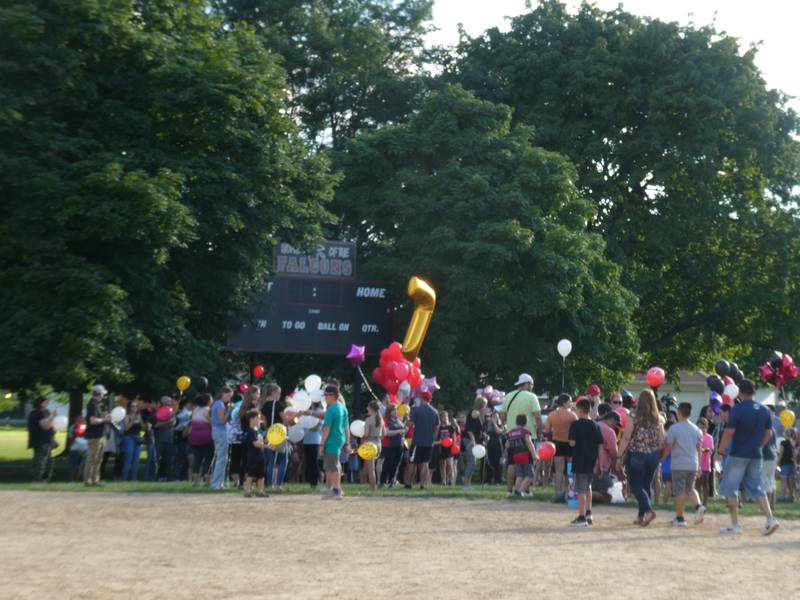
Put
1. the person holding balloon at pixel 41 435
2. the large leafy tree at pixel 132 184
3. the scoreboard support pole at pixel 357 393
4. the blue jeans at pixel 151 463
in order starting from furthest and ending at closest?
the scoreboard support pole at pixel 357 393, the blue jeans at pixel 151 463, the large leafy tree at pixel 132 184, the person holding balloon at pixel 41 435

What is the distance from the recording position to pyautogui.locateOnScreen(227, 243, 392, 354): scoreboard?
30391 mm

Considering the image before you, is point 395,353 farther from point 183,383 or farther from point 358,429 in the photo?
point 183,383

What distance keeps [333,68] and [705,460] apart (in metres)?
24.3

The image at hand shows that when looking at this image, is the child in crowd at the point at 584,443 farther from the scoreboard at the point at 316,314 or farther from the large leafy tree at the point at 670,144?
the large leafy tree at the point at 670,144

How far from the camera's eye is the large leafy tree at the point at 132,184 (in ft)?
80.6

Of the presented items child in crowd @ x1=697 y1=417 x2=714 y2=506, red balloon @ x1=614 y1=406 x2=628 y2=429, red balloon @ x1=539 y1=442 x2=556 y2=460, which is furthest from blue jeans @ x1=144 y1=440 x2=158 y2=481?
child in crowd @ x1=697 y1=417 x2=714 y2=506

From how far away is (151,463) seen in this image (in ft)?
86.3

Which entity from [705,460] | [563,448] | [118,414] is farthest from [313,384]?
[705,460]

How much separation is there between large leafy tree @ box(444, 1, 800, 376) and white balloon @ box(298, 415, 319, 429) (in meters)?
18.8

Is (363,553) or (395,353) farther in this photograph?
(395,353)

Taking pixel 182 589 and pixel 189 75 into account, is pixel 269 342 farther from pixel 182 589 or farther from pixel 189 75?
pixel 182 589

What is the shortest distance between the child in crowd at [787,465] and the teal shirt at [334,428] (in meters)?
9.75

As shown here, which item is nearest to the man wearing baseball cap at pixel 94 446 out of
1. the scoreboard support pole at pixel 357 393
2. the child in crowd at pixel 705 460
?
the scoreboard support pole at pixel 357 393

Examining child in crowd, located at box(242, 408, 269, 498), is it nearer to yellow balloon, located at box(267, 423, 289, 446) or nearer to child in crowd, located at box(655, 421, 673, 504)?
yellow balloon, located at box(267, 423, 289, 446)
